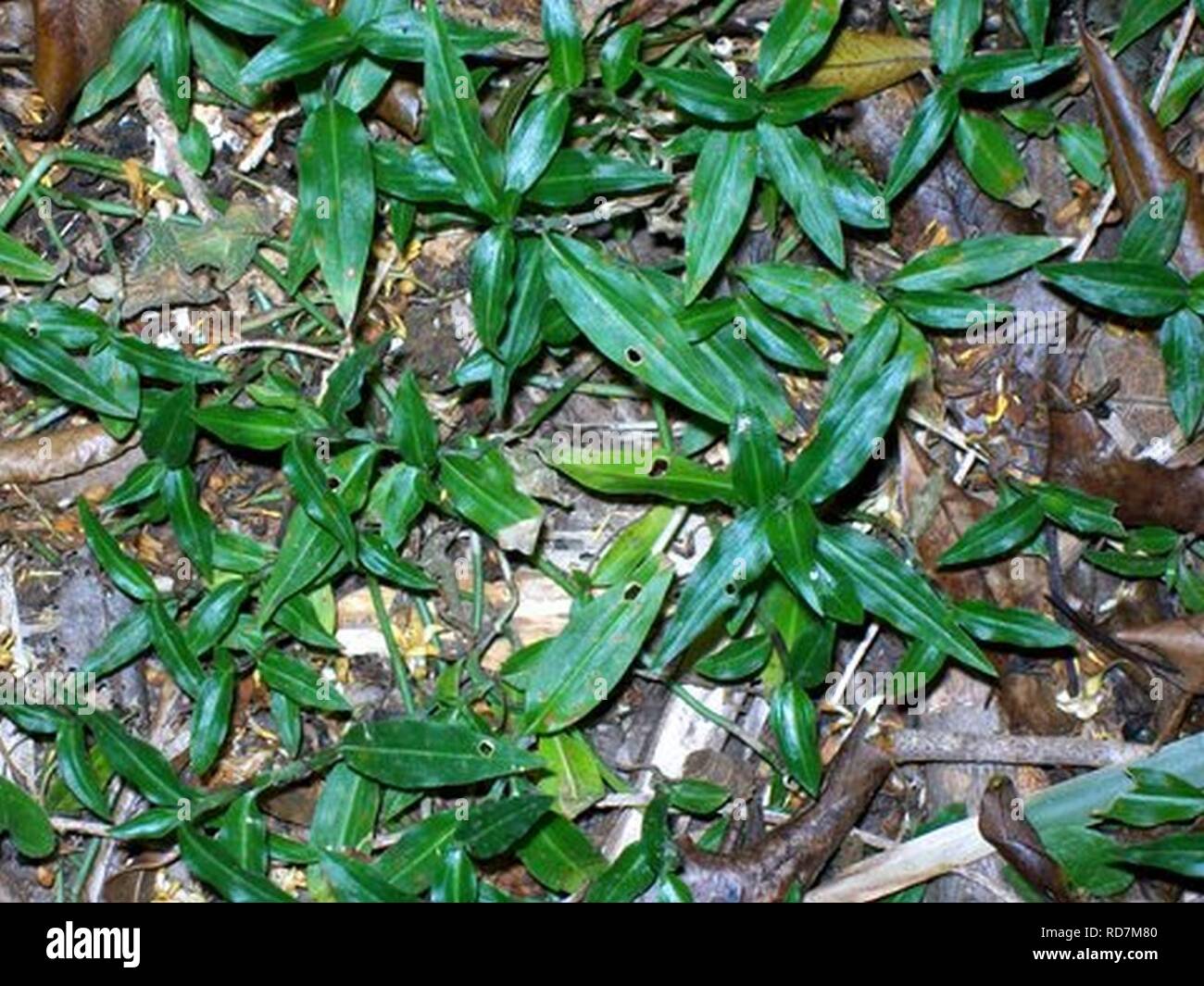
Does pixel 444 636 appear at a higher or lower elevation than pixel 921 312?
lower

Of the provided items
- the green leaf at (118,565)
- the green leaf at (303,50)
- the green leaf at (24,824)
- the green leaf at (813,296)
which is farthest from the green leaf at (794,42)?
the green leaf at (24,824)

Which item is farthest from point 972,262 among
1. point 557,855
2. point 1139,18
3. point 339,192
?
point 557,855

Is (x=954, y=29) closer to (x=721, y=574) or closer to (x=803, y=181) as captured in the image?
(x=803, y=181)

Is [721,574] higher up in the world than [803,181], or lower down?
lower down

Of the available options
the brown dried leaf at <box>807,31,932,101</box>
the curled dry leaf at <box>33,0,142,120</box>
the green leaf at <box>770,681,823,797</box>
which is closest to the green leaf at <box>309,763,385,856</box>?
the green leaf at <box>770,681,823,797</box>
